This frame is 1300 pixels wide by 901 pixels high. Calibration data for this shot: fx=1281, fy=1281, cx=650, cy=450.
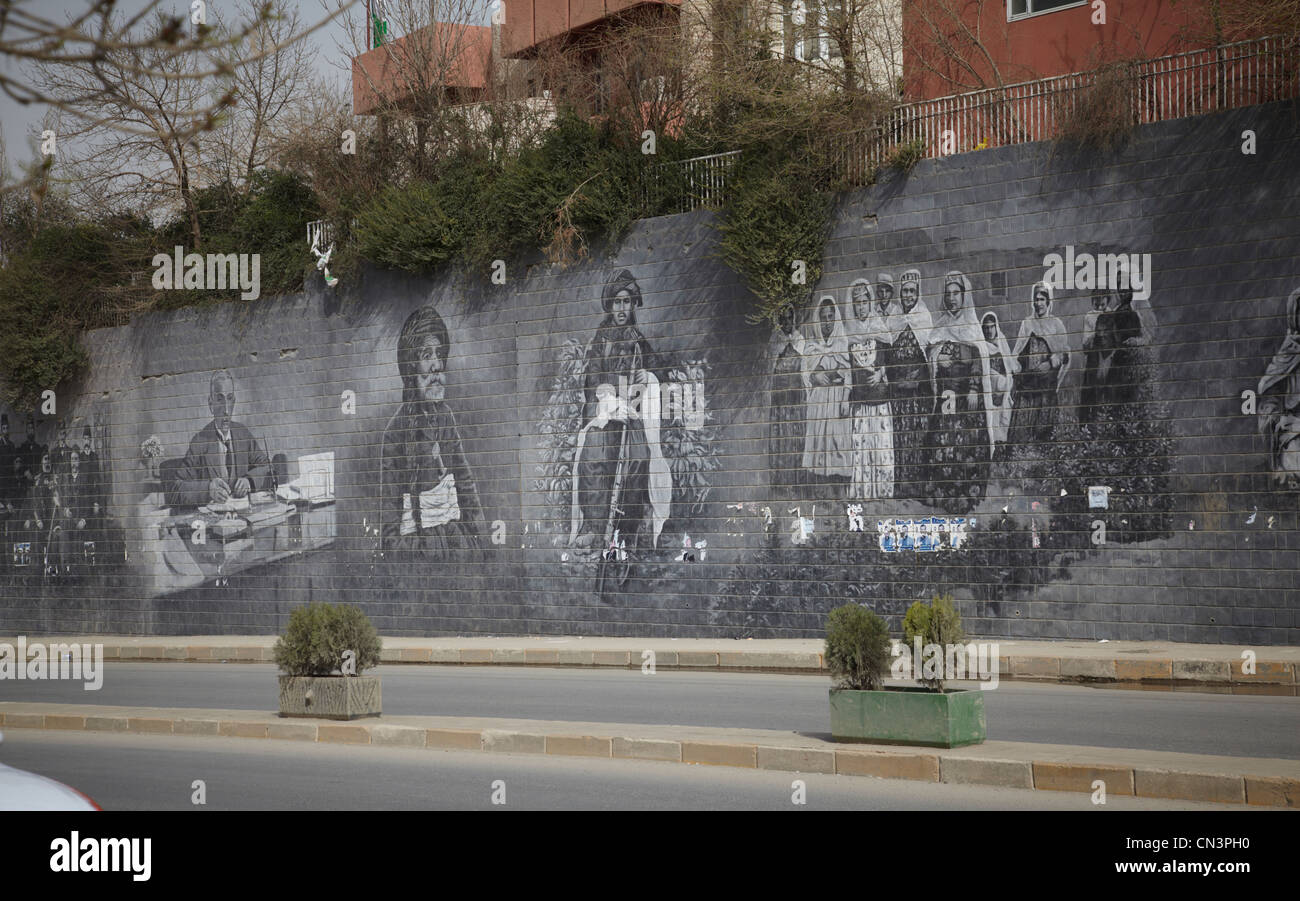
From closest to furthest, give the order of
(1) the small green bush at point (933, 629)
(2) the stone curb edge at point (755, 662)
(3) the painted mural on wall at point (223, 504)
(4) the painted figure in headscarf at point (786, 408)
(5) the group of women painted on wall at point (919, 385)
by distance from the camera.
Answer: (1) the small green bush at point (933, 629)
(2) the stone curb edge at point (755, 662)
(5) the group of women painted on wall at point (919, 385)
(4) the painted figure in headscarf at point (786, 408)
(3) the painted mural on wall at point (223, 504)

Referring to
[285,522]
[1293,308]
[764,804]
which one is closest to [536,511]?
[285,522]

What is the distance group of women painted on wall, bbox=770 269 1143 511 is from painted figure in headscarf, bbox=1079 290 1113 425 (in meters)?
0.01

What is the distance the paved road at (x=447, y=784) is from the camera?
785cm

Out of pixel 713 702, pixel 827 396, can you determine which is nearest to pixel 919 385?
pixel 827 396

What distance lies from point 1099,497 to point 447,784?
9945 mm

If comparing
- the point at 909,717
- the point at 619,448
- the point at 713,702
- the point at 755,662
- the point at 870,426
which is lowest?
the point at 755,662

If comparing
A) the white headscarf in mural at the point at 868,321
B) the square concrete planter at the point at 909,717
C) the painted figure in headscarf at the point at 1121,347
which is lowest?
the square concrete planter at the point at 909,717

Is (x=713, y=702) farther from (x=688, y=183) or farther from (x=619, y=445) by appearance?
(x=688, y=183)

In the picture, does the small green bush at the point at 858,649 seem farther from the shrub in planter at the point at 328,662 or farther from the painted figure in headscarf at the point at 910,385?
the painted figure in headscarf at the point at 910,385

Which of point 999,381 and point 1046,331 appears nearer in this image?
point 1046,331

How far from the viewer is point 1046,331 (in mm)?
16203

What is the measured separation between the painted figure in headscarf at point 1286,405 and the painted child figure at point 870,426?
4.78 metres

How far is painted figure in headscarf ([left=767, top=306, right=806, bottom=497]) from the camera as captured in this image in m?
18.4

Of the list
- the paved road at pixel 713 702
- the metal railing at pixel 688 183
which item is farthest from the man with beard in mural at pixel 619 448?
the paved road at pixel 713 702
